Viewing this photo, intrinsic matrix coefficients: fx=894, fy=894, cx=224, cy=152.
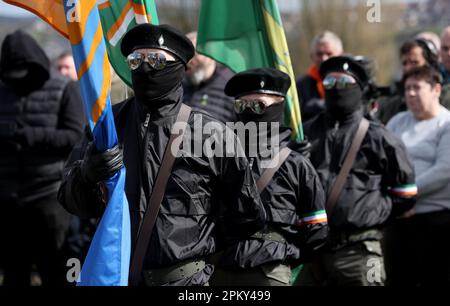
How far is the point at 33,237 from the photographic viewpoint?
789 cm

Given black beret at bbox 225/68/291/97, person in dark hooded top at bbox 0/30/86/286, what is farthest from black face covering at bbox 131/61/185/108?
person in dark hooded top at bbox 0/30/86/286

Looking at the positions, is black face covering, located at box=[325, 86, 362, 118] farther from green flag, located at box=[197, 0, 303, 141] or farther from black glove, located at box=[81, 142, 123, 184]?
black glove, located at box=[81, 142, 123, 184]

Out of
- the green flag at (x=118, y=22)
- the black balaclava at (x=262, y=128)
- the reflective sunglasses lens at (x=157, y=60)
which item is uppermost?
the green flag at (x=118, y=22)

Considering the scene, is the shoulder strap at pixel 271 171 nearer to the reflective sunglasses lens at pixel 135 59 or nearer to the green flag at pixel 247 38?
the green flag at pixel 247 38

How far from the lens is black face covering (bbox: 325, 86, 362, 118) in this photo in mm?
6988

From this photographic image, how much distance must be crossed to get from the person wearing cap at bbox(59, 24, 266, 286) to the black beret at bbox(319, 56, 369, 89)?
2373 mm

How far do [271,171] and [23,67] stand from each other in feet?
9.72

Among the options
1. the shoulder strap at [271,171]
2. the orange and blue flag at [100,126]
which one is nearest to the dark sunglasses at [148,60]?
the orange and blue flag at [100,126]

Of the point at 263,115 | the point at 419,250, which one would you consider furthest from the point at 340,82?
the point at 419,250

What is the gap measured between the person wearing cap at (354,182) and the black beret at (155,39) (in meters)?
2.29

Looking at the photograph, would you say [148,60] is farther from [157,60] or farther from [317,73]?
[317,73]

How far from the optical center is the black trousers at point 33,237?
7855 mm

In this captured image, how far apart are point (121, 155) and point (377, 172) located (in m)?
3.05
